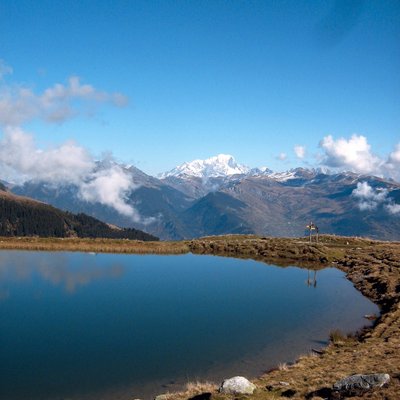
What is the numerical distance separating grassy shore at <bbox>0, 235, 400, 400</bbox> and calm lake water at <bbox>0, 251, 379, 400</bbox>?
2711 mm

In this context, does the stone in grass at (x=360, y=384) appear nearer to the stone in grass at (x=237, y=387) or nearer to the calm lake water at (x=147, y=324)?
the stone in grass at (x=237, y=387)

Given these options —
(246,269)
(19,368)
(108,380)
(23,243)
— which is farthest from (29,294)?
(23,243)

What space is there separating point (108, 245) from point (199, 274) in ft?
126

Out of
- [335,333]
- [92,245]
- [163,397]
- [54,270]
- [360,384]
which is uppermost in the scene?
[92,245]

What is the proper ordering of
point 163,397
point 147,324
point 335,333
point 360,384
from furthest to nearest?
point 147,324 < point 335,333 < point 163,397 < point 360,384

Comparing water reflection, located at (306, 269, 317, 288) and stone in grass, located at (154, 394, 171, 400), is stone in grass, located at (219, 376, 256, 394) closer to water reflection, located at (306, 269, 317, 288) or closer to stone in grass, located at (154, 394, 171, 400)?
stone in grass, located at (154, 394, 171, 400)

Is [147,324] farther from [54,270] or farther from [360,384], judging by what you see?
[54,270]

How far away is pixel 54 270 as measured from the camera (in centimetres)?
6419

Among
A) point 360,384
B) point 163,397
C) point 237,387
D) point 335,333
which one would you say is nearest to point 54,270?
point 335,333

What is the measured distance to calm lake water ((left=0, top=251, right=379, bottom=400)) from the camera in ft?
85.8

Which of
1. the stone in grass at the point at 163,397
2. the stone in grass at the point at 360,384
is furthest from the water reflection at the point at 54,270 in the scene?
the stone in grass at the point at 360,384

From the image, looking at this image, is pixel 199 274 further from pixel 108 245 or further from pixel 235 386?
pixel 235 386

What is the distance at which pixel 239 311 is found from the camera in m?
44.1

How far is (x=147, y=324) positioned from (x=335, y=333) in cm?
1654
